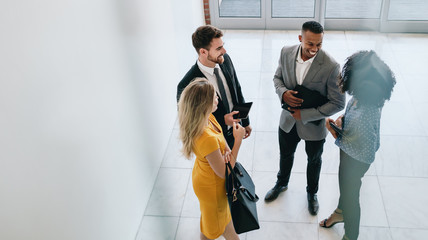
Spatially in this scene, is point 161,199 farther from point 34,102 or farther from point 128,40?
point 34,102

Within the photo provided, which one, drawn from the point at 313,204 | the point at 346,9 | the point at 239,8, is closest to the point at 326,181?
the point at 313,204

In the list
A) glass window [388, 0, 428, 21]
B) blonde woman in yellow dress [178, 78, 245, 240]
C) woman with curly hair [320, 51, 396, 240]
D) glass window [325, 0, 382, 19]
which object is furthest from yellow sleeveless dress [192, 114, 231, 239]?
glass window [325, 0, 382, 19]

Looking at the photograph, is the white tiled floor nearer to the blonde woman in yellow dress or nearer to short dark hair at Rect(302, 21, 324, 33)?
the blonde woman in yellow dress

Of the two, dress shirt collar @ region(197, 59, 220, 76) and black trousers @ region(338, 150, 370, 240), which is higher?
dress shirt collar @ region(197, 59, 220, 76)

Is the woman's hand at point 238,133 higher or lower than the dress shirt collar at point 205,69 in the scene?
lower

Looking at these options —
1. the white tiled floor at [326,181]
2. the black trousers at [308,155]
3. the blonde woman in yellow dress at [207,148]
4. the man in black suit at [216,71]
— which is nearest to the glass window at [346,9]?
the white tiled floor at [326,181]

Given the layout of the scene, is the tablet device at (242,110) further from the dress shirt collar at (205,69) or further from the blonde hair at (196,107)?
the blonde hair at (196,107)

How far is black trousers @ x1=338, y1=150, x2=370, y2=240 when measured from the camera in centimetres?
261

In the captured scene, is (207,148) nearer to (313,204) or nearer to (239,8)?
(313,204)

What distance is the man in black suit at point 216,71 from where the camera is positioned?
2.78 m

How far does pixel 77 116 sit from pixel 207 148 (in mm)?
763

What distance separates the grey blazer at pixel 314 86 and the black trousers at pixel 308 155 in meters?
0.08

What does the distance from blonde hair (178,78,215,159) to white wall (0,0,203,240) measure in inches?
23.4

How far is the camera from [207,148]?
2.30 metres
